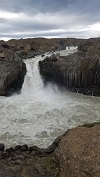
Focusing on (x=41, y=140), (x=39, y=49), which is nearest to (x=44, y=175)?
(x=41, y=140)

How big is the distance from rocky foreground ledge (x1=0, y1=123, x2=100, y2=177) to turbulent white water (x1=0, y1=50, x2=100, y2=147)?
4644 mm

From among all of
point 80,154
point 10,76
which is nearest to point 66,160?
point 80,154

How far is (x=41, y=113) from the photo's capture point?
83.6ft

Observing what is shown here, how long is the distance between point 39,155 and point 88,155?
4460mm

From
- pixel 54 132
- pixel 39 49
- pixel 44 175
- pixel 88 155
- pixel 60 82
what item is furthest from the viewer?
pixel 39 49

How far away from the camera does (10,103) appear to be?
29.2 meters

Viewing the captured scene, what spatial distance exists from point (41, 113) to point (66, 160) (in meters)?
14.1

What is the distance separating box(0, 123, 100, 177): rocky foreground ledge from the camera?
10891 mm

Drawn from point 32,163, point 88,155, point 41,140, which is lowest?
point 41,140

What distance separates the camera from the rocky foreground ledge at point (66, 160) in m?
10.9

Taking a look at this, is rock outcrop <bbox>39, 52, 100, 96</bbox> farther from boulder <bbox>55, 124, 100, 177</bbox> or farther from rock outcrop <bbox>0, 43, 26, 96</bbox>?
boulder <bbox>55, 124, 100, 177</bbox>

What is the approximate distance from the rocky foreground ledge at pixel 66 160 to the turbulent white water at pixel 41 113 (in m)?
4.64

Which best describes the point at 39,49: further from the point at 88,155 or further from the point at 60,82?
the point at 88,155

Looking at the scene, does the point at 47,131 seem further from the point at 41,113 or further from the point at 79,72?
the point at 79,72
